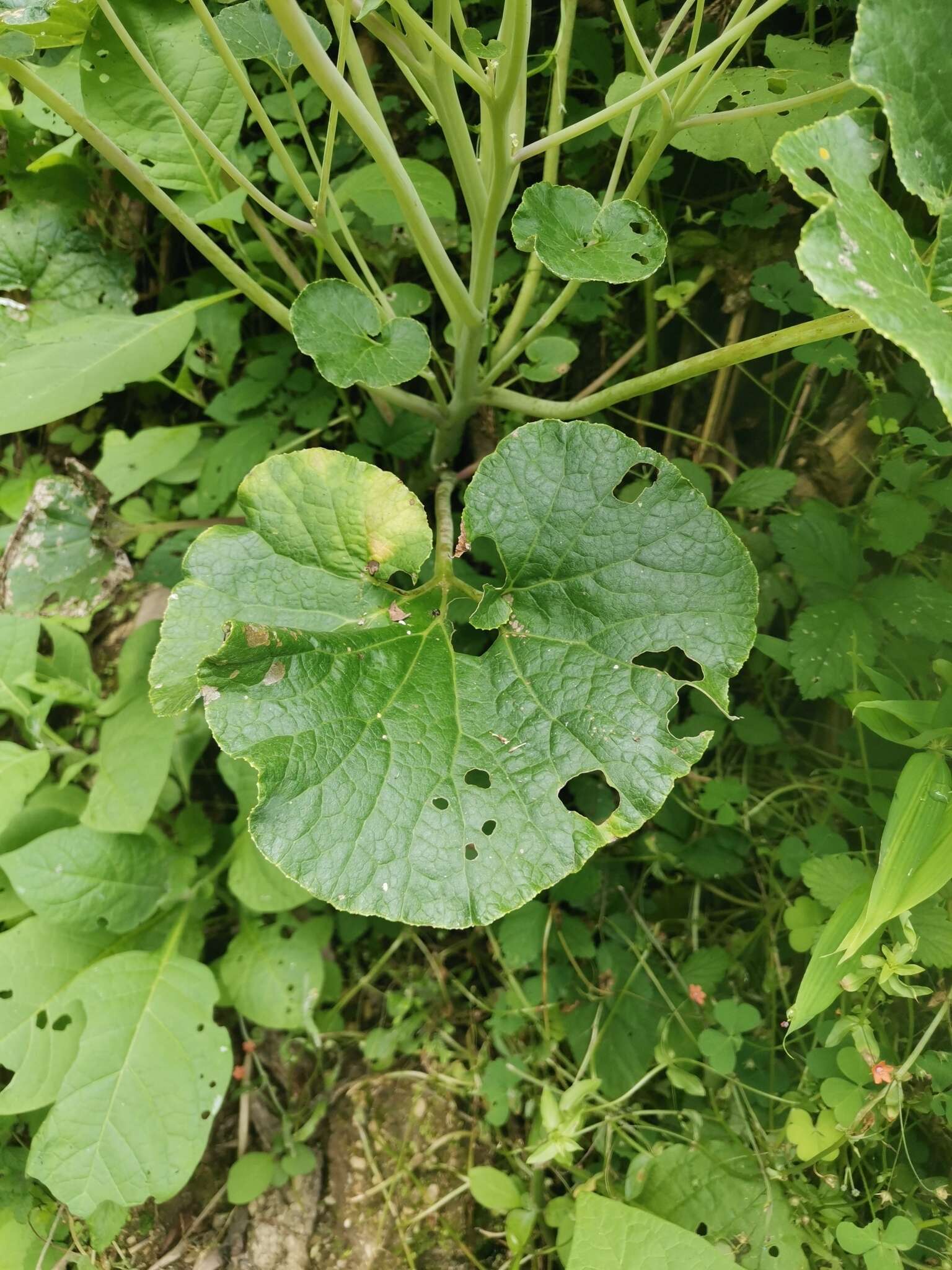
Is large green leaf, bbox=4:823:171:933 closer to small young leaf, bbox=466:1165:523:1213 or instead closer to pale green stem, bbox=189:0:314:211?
small young leaf, bbox=466:1165:523:1213

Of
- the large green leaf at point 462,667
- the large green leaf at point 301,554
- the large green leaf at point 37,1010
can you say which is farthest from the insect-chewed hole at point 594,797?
the large green leaf at point 37,1010

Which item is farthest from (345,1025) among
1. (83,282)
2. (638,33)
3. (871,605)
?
(638,33)

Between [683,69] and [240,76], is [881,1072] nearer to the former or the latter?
[683,69]

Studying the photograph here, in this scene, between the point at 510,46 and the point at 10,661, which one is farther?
the point at 10,661

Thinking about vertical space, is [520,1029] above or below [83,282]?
below

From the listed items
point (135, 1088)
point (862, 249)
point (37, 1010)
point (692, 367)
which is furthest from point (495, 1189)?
point (862, 249)

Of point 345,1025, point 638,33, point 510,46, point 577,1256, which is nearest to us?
point 510,46

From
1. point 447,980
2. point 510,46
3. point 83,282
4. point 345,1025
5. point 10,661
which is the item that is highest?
point 510,46

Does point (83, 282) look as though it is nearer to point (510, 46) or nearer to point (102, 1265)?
point (510, 46)
